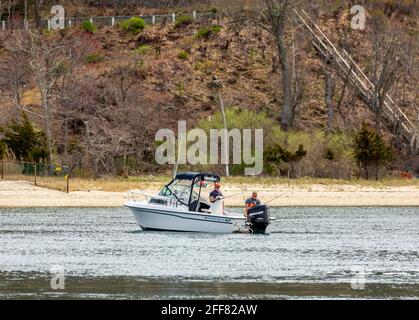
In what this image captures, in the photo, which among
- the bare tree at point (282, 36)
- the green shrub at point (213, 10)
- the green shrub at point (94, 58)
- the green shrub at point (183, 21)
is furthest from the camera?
the green shrub at point (213, 10)

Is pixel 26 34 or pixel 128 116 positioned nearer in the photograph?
pixel 128 116

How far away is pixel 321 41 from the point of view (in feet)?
310

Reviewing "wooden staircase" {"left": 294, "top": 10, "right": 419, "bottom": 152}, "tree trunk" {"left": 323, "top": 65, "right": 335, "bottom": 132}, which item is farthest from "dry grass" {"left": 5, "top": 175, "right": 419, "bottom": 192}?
"tree trunk" {"left": 323, "top": 65, "right": 335, "bottom": 132}

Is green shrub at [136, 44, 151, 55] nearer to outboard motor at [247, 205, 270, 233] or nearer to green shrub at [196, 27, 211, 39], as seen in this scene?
green shrub at [196, 27, 211, 39]

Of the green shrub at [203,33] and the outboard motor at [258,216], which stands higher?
the green shrub at [203,33]

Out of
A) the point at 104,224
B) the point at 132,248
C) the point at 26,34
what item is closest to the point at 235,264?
the point at 132,248

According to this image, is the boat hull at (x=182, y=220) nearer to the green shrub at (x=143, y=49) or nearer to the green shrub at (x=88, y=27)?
the green shrub at (x=143, y=49)
